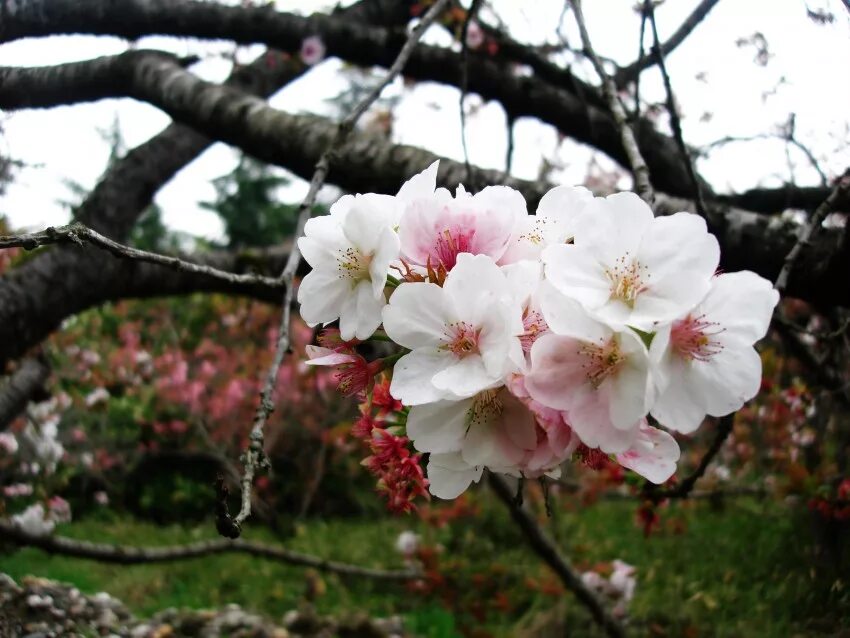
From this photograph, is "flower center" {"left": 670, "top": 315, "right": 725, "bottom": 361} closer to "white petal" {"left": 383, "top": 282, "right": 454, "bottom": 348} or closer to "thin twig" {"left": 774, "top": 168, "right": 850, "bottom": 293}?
"white petal" {"left": 383, "top": 282, "right": 454, "bottom": 348}

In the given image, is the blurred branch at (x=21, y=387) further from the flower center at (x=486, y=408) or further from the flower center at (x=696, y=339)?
the flower center at (x=696, y=339)

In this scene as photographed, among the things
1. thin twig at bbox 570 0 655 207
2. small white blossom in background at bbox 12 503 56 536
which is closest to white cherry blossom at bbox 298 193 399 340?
thin twig at bbox 570 0 655 207

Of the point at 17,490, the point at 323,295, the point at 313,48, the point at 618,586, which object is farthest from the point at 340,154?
the point at 17,490

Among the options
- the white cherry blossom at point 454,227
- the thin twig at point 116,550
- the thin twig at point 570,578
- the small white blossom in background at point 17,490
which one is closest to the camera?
the white cherry blossom at point 454,227

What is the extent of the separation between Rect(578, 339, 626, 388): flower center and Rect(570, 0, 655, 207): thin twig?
1.51 feet

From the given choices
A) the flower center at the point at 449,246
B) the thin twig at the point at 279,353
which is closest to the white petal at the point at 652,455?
the flower center at the point at 449,246

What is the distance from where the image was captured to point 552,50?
10.3 feet

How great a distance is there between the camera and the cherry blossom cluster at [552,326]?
551mm

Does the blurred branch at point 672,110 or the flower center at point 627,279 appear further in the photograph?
the blurred branch at point 672,110

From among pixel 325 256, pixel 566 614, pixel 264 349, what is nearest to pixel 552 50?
pixel 566 614

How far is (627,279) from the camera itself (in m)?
0.57

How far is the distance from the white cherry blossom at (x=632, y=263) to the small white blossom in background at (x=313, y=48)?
249 cm

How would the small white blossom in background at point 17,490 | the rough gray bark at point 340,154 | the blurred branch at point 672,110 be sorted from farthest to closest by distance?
the small white blossom in background at point 17,490
the rough gray bark at point 340,154
the blurred branch at point 672,110

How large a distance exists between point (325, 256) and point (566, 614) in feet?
9.31
